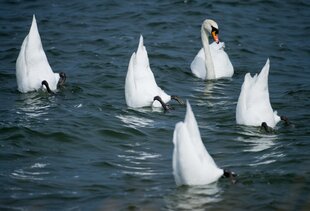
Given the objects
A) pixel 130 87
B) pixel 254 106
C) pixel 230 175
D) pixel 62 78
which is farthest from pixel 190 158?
pixel 62 78

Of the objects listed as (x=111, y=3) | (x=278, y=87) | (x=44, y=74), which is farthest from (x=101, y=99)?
(x=111, y=3)

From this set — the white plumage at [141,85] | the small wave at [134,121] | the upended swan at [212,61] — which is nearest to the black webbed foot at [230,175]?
the small wave at [134,121]

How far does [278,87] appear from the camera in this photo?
12.5m

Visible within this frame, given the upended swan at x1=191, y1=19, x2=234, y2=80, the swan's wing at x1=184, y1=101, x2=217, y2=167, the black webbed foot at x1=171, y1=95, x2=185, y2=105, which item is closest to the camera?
the swan's wing at x1=184, y1=101, x2=217, y2=167

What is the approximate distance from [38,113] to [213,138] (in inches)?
102

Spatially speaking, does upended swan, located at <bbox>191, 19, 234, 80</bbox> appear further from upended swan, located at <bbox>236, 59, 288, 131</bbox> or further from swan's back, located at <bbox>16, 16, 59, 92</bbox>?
upended swan, located at <bbox>236, 59, 288, 131</bbox>

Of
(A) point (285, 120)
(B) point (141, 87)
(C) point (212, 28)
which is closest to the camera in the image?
(A) point (285, 120)

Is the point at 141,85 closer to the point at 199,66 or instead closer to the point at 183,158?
the point at 199,66

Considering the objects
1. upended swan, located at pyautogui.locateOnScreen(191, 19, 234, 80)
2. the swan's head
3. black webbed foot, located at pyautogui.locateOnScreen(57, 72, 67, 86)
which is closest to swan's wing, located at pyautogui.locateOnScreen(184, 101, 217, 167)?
black webbed foot, located at pyautogui.locateOnScreen(57, 72, 67, 86)

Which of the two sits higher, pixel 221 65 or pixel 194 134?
pixel 194 134

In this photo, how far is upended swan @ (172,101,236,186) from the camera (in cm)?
647

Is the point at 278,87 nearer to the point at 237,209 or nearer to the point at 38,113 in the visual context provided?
the point at 38,113

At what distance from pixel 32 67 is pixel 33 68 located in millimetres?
25

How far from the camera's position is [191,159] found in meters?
6.61
